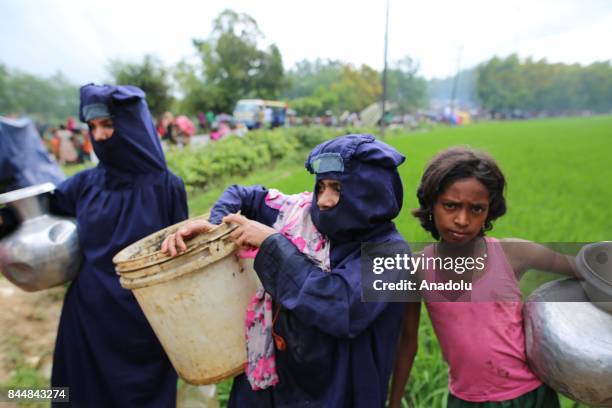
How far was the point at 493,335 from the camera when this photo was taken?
1.23m

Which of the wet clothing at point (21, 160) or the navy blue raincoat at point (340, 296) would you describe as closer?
the navy blue raincoat at point (340, 296)

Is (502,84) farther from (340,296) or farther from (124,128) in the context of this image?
(340,296)

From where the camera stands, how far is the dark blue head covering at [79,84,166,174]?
5.67 feet

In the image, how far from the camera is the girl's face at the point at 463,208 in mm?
1234

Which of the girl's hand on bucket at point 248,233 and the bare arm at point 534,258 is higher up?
the girl's hand on bucket at point 248,233

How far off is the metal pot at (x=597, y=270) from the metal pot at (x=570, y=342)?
0.03 metres

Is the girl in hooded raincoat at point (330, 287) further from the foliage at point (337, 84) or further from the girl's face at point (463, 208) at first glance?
the foliage at point (337, 84)

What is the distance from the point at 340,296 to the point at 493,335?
59 cm

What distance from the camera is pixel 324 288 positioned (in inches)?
40.4

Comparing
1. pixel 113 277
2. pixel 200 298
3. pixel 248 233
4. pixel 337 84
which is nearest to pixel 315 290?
pixel 248 233

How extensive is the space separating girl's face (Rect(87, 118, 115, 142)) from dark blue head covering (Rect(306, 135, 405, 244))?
3.88 feet

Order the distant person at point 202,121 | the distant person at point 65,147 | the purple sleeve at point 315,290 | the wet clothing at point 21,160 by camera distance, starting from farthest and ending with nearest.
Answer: the distant person at point 65,147, the distant person at point 202,121, the wet clothing at point 21,160, the purple sleeve at point 315,290

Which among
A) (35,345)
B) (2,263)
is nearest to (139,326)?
(2,263)

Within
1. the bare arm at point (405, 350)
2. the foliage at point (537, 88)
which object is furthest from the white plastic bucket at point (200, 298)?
the foliage at point (537, 88)
